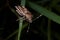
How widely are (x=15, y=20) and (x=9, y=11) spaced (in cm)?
7

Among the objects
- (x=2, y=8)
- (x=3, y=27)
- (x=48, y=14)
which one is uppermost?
(x=2, y=8)

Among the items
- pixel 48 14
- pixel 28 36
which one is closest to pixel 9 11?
pixel 28 36

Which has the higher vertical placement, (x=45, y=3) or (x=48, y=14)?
(x=45, y=3)

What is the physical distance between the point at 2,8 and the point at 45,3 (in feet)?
0.90

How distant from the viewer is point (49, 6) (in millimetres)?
995

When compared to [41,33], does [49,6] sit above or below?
above

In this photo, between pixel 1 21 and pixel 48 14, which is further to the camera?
pixel 1 21

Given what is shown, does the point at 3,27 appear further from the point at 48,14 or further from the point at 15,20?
the point at 48,14

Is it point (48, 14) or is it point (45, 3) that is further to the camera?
point (45, 3)

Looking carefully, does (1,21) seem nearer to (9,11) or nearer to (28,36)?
(9,11)

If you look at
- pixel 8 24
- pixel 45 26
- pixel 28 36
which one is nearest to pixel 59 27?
pixel 45 26

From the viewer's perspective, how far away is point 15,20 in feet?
3.19

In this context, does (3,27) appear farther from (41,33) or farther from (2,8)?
(41,33)

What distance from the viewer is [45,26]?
3.25ft
